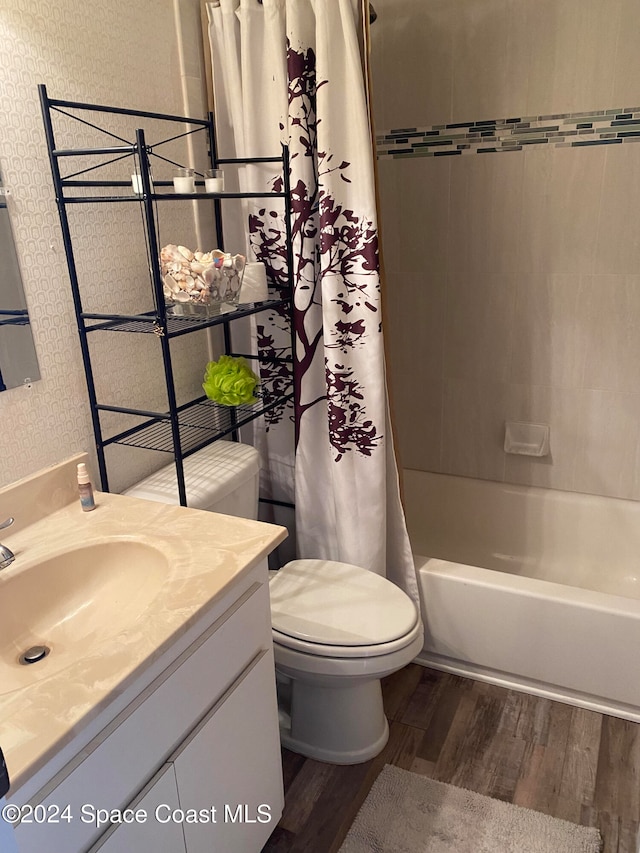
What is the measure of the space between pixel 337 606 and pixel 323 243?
984mm

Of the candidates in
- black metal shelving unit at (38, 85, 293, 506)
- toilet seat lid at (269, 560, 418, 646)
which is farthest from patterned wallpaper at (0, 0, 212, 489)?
toilet seat lid at (269, 560, 418, 646)

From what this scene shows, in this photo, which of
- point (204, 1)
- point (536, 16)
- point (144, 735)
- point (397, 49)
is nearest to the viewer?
point (144, 735)

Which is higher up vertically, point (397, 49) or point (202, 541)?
point (397, 49)

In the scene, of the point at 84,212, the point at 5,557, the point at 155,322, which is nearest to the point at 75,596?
A: the point at 5,557

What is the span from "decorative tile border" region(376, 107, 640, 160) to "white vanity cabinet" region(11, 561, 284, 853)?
1707mm

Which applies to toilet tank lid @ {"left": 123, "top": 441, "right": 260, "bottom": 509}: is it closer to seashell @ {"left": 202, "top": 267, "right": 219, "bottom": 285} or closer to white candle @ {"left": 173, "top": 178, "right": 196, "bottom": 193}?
seashell @ {"left": 202, "top": 267, "right": 219, "bottom": 285}

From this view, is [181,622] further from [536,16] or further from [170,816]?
[536,16]

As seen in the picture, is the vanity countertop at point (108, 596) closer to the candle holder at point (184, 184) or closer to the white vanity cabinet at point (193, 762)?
the white vanity cabinet at point (193, 762)

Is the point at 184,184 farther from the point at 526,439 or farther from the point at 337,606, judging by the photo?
the point at 526,439

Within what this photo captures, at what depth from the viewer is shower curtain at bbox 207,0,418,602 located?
169 cm

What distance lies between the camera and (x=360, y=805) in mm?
1729

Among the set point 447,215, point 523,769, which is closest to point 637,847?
point 523,769

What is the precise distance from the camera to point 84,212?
61.9 inches

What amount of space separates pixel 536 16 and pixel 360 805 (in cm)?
240
